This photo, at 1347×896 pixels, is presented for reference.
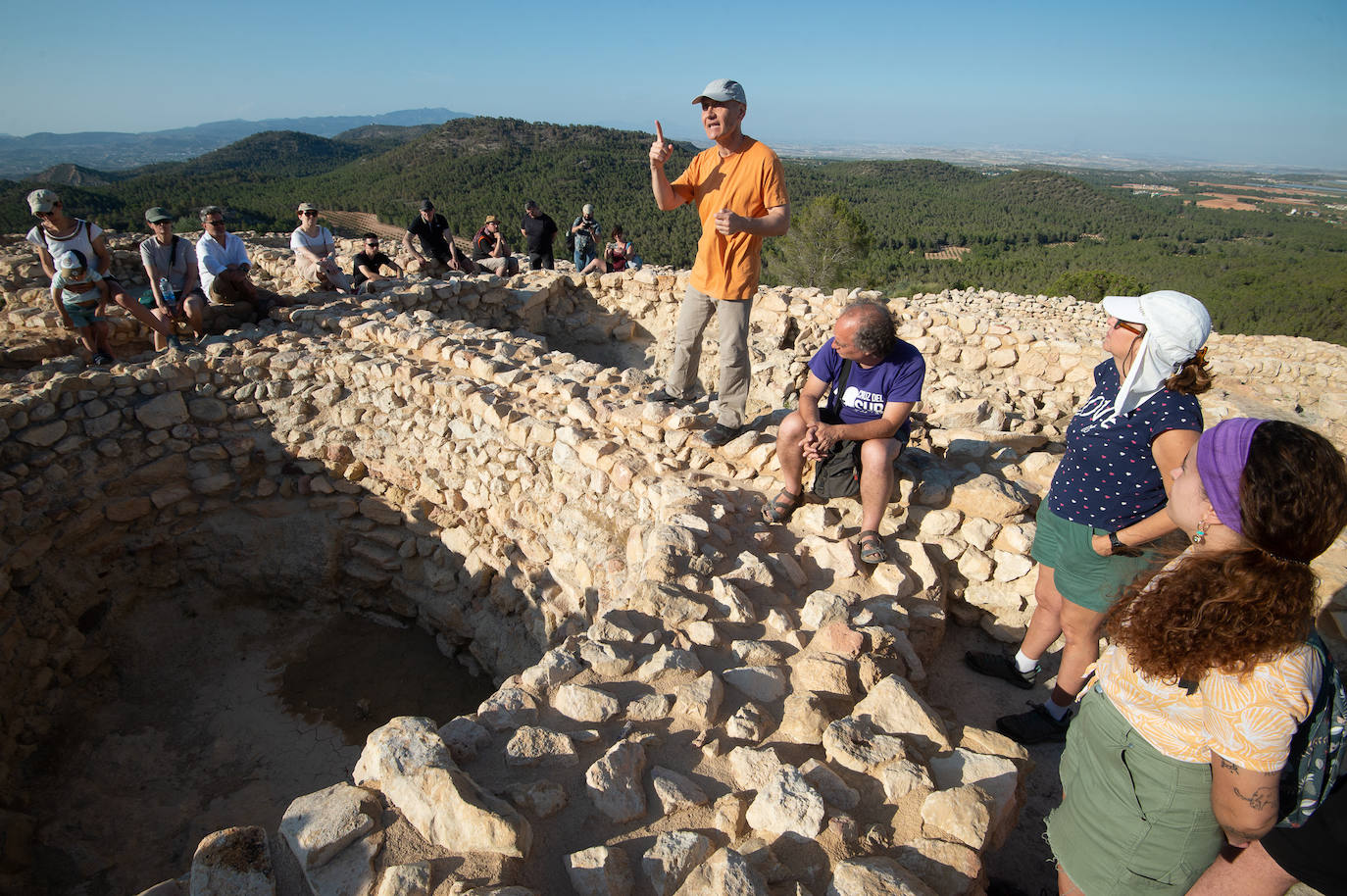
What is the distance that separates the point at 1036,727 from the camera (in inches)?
107

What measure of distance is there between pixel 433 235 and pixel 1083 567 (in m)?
8.91

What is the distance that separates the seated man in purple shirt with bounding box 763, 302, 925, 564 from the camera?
3.06 metres

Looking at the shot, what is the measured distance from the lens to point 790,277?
902 inches

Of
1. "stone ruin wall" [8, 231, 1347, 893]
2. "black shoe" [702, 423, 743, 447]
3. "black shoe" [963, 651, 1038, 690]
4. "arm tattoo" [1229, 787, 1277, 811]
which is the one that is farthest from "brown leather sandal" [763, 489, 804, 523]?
"arm tattoo" [1229, 787, 1277, 811]

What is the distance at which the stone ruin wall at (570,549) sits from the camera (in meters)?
1.89

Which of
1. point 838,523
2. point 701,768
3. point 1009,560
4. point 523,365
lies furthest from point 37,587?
point 1009,560

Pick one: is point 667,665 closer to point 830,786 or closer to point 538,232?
point 830,786

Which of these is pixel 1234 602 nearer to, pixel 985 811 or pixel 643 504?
pixel 985 811

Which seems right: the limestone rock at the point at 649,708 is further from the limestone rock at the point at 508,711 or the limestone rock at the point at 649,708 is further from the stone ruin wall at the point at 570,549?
the limestone rock at the point at 508,711

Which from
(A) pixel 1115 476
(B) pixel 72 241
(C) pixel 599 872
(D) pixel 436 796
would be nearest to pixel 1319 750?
(A) pixel 1115 476

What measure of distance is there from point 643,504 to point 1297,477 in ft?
9.87

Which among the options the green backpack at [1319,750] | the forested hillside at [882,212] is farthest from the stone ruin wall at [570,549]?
the forested hillside at [882,212]

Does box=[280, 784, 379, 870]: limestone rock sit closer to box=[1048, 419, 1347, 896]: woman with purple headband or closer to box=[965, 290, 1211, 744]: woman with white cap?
box=[1048, 419, 1347, 896]: woman with purple headband

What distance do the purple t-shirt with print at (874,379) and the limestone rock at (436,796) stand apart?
2.36 m
